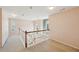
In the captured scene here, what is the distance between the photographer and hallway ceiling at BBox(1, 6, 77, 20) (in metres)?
1.60

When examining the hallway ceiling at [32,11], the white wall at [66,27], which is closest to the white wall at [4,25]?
the hallway ceiling at [32,11]

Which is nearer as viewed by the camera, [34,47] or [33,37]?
[34,47]

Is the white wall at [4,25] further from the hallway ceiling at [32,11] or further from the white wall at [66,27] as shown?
the white wall at [66,27]

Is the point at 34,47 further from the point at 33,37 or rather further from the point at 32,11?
the point at 32,11

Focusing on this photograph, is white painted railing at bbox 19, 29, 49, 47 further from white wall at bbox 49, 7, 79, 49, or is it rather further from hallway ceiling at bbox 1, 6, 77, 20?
hallway ceiling at bbox 1, 6, 77, 20

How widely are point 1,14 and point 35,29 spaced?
2.46ft

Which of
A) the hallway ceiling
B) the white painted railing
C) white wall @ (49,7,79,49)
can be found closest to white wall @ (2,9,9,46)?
the hallway ceiling

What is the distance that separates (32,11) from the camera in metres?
1.72

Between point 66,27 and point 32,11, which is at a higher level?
point 32,11

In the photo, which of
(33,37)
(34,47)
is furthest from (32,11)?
(34,47)

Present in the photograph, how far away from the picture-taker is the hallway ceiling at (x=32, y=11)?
5.26ft

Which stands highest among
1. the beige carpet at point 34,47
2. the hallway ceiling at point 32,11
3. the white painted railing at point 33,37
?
the hallway ceiling at point 32,11
